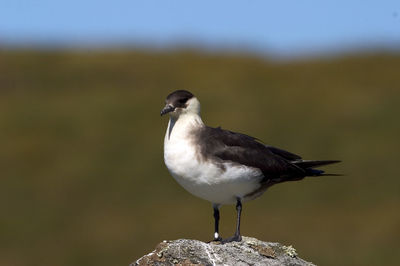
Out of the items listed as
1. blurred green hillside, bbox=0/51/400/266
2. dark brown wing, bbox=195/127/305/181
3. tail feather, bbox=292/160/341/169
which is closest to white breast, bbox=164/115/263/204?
dark brown wing, bbox=195/127/305/181

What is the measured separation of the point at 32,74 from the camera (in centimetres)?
4291

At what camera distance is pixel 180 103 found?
1127 centimetres

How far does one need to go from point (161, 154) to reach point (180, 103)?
2013 cm

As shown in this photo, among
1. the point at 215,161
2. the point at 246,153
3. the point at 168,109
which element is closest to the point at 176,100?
the point at 168,109

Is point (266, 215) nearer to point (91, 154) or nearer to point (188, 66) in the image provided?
point (91, 154)

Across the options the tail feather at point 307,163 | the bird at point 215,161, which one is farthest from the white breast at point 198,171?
the tail feather at point 307,163

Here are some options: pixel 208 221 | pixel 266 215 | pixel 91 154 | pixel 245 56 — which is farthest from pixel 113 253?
pixel 245 56

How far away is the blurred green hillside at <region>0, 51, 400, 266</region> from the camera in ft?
84.6

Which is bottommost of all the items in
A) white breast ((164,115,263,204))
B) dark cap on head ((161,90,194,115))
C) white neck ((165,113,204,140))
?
white breast ((164,115,263,204))

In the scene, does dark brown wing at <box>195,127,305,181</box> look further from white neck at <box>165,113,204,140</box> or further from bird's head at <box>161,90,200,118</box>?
bird's head at <box>161,90,200,118</box>

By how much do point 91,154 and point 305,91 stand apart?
10.8 m

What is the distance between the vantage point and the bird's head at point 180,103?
36.9 ft

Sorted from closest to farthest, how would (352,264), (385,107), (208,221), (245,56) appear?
(352,264)
(208,221)
(385,107)
(245,56)

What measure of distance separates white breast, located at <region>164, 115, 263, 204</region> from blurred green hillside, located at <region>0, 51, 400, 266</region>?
12.8 m
